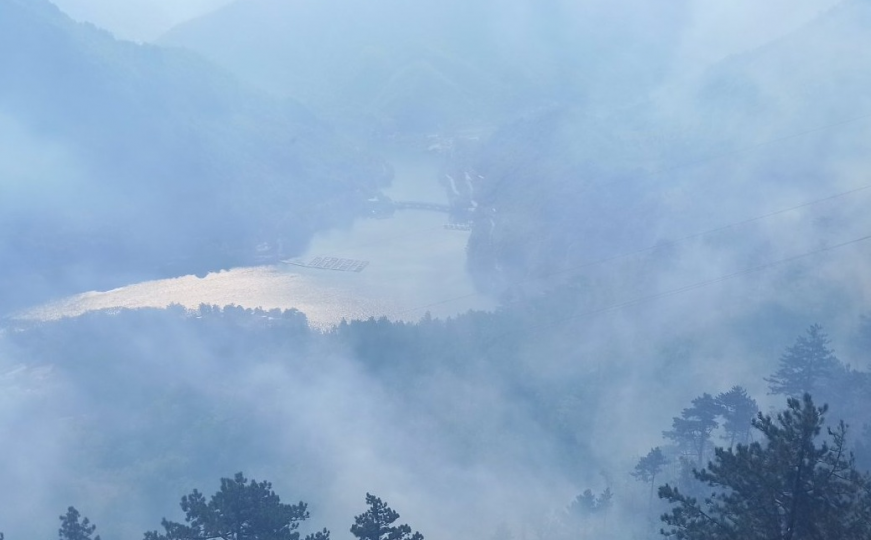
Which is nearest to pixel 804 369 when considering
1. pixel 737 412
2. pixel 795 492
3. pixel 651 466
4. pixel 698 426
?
pixel 737 412

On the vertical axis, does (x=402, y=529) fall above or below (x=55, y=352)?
below

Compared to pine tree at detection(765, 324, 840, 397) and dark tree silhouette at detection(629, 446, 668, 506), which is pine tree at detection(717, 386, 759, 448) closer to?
pine tree at detection(765, 324, 840, 397)

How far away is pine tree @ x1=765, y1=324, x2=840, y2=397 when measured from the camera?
10.3m

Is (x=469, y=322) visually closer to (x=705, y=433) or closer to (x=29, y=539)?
(x=705, y=433)

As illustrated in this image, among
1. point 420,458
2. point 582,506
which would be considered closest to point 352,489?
point 420,458

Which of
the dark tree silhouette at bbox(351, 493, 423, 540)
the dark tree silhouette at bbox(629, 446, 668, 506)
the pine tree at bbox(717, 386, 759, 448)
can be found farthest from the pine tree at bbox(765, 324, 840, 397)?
the dark tree silhouette at bbox(351, 493, 423, 540)

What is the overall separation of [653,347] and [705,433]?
298cm

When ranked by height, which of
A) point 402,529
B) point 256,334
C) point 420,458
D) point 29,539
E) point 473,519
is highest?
point 256,334

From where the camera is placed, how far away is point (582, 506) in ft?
29.3

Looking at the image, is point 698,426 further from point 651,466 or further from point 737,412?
point 651,466

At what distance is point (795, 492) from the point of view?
450 centimetres

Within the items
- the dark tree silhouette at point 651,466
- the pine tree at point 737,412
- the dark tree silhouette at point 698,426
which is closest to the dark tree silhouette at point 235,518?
the dark tree silhouette at point 651,466

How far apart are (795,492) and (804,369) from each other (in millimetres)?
6325

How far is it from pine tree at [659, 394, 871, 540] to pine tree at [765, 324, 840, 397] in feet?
19.3
